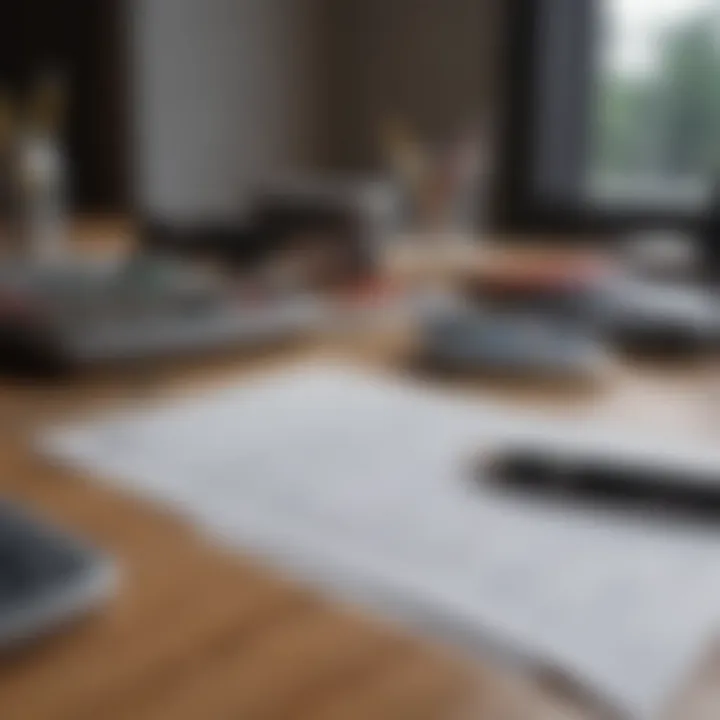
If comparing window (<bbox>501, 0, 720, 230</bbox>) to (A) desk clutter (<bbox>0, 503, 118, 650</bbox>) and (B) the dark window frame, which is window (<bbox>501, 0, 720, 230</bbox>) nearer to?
(B) the dark window frame

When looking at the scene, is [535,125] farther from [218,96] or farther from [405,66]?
[218,96]

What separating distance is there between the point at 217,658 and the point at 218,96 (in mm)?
1853

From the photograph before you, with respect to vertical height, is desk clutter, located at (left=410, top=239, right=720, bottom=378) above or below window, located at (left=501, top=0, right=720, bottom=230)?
below

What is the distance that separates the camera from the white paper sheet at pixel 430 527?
405 millimetres

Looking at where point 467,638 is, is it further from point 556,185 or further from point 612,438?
point 556,185

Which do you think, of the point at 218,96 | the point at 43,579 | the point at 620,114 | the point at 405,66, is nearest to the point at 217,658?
the point at 43,579

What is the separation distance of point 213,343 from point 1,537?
1.28ft

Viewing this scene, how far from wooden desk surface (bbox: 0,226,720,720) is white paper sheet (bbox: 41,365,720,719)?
0.02 m

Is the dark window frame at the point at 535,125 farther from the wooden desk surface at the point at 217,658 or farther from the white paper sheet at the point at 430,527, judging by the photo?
the wooden desk surface at the point at 217,658

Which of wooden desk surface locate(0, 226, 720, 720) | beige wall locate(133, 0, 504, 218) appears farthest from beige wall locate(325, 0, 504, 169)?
wooden desk surface locate(0, 226, 720, 720)

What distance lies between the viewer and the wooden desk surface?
13.9 inches

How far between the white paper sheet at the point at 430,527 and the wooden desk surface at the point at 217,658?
0.02 meters

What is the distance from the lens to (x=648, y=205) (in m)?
1.38

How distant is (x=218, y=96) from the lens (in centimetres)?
215
